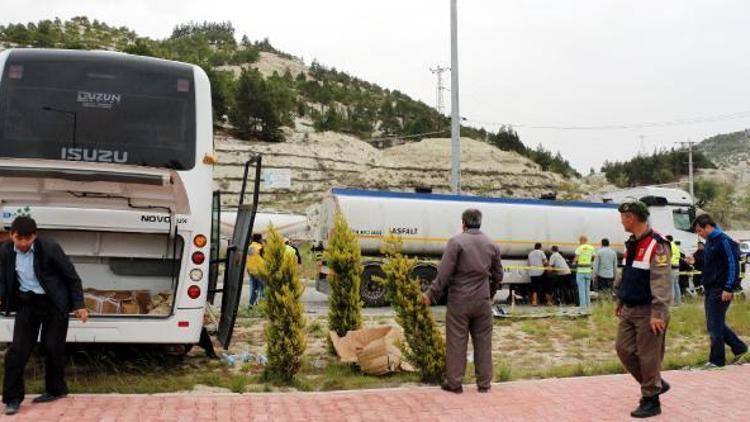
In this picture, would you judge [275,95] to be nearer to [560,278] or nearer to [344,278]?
[560,278]

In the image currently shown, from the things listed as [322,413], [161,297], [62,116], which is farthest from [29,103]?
[322,413]

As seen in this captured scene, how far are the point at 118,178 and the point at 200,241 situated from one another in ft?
3.62

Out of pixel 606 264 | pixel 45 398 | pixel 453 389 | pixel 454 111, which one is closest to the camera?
pixel 45 398

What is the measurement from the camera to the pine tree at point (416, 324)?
7492 mm

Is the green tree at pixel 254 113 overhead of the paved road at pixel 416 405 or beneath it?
overhead

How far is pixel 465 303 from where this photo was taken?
7.07 m

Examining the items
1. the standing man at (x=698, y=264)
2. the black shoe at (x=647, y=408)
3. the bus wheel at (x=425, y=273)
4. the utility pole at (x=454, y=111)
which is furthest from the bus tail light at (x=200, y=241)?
the utility pole at (x=454, y=111)

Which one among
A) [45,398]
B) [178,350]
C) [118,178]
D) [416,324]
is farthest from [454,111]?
[45,398]

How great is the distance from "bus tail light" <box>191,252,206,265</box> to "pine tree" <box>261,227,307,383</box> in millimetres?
744

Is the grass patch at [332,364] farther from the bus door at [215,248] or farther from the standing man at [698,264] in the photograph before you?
the standing man at [698,264]

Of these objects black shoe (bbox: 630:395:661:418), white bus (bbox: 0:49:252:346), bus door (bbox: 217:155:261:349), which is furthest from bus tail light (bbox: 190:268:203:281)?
black shoe (bbox: 630:395:661:418)

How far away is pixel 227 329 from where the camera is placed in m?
8.45

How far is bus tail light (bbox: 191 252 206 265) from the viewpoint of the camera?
767cm

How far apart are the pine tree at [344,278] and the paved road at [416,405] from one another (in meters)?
2.09
